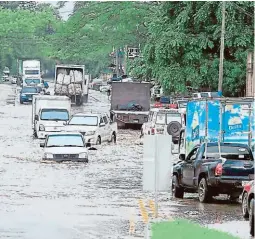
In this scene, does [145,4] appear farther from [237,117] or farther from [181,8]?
[237,117]

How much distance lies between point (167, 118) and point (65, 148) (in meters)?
12.3

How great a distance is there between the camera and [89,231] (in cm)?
1877

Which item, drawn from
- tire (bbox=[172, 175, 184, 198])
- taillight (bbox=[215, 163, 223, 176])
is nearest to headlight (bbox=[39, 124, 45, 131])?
tire (bbox=[172, 175, 184, 198])

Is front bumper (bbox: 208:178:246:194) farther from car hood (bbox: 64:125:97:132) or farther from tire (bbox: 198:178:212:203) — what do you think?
car hood (bbox: 64:125:97:132)

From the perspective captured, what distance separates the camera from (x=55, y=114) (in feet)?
178

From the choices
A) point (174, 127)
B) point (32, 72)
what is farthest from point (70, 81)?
point (174, 127)

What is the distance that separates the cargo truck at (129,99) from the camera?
6028cm

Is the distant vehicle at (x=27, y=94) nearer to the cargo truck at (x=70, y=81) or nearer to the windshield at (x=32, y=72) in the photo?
the cargo truck at (x=70, y=81)

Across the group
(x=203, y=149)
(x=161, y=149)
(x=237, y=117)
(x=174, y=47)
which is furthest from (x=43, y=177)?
(x=174, y=47)

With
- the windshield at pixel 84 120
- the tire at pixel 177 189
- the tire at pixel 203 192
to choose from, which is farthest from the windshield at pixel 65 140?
the tire at pixel 203 192

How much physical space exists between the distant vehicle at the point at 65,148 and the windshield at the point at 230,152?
561 inches

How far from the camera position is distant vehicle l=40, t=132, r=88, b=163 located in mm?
39062

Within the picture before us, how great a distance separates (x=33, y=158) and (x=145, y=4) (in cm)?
4531

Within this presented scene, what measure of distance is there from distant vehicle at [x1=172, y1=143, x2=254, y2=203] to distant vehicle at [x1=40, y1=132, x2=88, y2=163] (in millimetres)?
12671
